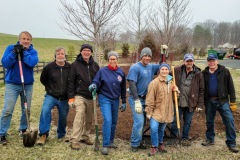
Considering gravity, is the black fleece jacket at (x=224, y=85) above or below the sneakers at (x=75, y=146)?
above

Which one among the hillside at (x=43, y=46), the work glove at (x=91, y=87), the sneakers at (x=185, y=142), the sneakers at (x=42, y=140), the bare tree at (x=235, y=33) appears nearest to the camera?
the work glove at (x=91, y=87)

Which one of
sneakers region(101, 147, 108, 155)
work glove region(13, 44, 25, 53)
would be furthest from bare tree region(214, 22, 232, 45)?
work glove region(13, 44, 25, 53)

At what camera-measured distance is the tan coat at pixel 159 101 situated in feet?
15.5

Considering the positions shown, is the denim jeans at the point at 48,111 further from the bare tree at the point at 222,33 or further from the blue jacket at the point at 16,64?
the bare tree at the point at 222,33

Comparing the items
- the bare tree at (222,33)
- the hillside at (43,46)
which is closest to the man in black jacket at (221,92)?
the hillside at (43,46)

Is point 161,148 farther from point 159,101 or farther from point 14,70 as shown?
point 14,70

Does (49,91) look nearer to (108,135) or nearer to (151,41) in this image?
(108,135)

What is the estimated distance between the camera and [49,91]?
514 centimetres

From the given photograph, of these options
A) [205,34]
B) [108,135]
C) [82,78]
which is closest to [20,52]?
[82,78]

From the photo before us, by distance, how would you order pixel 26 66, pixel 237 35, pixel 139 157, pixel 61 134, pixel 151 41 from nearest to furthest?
pixel 139 157 → pixel 26 66 → pixel 61 134 → pixel 151 41 → pixel 237 35

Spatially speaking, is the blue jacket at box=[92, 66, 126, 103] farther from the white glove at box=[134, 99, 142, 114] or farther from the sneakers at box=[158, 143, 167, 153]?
the sneakers at box=[158, 143, 167, 153]

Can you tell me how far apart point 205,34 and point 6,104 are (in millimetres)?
81955

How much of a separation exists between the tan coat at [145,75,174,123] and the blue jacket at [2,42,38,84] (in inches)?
92.5

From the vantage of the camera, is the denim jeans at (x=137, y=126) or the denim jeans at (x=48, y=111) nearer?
the denim jeans at (x=137, y=126)
